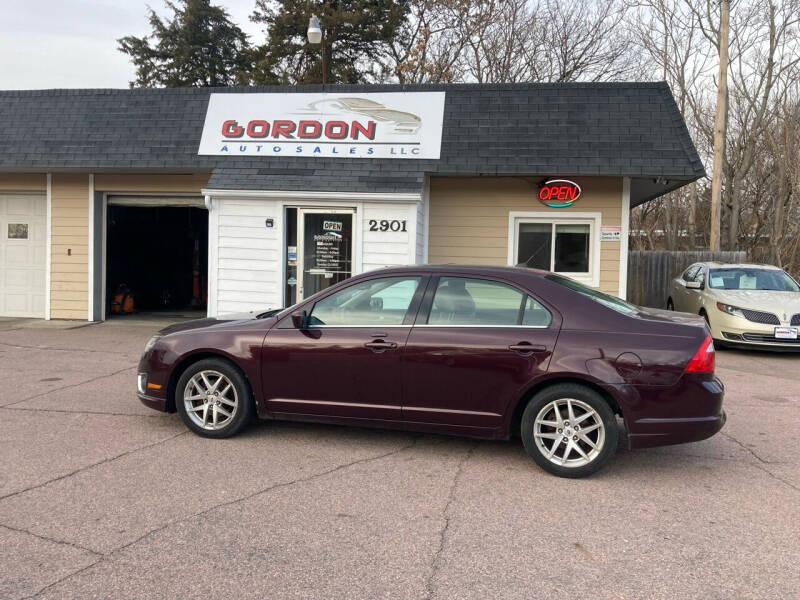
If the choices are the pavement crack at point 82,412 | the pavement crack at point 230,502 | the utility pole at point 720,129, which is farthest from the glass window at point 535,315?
the utility pole at point 720,129

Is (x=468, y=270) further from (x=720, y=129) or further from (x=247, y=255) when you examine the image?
(x=720, y=129)

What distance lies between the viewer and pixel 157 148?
39.2 ft

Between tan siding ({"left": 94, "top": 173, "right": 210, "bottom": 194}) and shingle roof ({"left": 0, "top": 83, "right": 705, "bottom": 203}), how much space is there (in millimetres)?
844

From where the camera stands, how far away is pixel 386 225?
11.0 metres

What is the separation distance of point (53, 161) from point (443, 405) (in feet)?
34.0

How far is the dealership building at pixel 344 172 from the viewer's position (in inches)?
435

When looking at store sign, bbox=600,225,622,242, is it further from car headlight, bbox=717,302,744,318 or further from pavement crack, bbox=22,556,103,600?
pavement crack, bbox=22,556,103,600

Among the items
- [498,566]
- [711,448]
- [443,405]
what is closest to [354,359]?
[443,405]

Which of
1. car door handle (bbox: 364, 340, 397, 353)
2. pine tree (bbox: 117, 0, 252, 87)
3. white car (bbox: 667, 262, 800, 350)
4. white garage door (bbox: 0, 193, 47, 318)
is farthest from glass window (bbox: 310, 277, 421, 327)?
pine tree (bbox: 117, 0, 252, 87)

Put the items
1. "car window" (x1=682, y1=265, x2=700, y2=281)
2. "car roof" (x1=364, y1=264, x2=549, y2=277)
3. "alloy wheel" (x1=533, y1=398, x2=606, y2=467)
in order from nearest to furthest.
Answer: "alloy wheel" (x1=533, y1=398, x2=606, y2=467) < "car roof" (x1=364, y1=264, x2=549, y2=277) < "car window" (x1=682, y1=265, x2=700, y2=281)

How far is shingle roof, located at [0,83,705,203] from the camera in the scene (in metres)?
10.9

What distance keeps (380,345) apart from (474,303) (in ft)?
2.59

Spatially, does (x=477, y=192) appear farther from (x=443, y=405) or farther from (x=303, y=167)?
(x=443, y=405)

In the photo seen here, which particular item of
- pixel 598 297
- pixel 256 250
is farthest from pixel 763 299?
pixel 256 250
